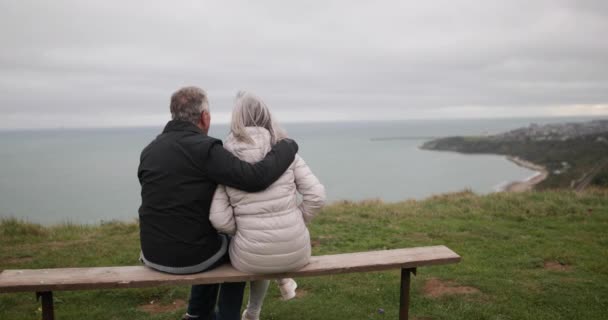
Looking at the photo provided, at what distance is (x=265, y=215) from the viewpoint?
294 centimetres

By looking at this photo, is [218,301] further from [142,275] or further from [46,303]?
[46,303]

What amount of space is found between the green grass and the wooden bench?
105cm

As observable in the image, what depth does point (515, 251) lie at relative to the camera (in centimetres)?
641

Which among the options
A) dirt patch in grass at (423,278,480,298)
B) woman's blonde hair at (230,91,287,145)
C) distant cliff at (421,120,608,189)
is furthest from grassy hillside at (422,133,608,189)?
woman's blonde hair at (230,91,287,145)

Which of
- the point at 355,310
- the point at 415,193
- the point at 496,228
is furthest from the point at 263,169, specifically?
the point at 415,193

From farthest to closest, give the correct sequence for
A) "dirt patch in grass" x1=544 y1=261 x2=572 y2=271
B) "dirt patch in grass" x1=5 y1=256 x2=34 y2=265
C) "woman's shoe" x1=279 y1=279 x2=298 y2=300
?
"dirt patch in grass" x1=5 y1=256 x2=34 y2=265 → "dirt patch in grass" x1=544 y1=261 x2=572 y2=271 → "woman's shoe" x1=279 y1=279 x2=298 y2=300

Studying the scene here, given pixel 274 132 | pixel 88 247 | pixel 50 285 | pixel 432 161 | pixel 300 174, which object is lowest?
pixel 432 161

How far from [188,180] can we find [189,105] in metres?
0.54

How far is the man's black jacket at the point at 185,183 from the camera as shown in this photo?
291cm

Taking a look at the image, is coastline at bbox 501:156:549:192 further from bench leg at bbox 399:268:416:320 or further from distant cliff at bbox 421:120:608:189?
bench leg at bbox 399:268:416:320

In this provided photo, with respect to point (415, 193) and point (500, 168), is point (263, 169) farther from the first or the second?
point (500, 168)

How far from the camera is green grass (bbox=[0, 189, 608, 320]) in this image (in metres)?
4.41

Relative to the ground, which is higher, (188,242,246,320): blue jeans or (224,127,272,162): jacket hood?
(224,127,272,162): jacket hood

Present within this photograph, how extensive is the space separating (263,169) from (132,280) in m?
1.21
